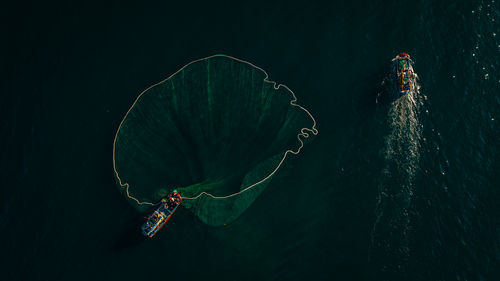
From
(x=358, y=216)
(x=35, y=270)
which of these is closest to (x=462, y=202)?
(x=358, y=216)

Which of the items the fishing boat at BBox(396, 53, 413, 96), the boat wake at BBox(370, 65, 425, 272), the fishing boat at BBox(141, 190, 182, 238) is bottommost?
the boat wake at BBox(370, 65, 425, 272)

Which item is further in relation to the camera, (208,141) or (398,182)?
(398,182)

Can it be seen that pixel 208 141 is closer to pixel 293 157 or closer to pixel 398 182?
pixel 293 157

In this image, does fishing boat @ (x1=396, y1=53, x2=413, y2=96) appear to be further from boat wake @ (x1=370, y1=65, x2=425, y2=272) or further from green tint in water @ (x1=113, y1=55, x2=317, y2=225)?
green tint in water @ (x1=113, y1=55, x2=317, y2=225)

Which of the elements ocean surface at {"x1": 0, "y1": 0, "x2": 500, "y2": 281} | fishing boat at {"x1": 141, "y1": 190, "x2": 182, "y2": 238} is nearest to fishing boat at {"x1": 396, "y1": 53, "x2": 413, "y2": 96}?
ocean surface at {"x1": 0, "y1": 0, "x2": 500, "y2": 281}

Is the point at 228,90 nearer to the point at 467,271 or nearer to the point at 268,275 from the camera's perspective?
the point at 268,275

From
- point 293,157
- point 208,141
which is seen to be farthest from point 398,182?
point 208,141
